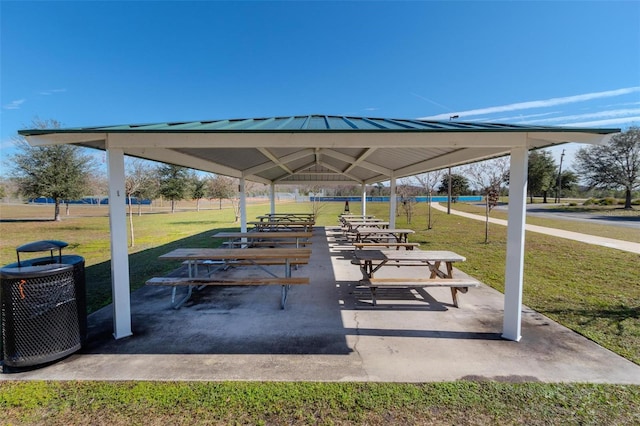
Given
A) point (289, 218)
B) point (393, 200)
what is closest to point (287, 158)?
point (393, 200)

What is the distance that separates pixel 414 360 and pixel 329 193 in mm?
55577

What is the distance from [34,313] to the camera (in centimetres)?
320

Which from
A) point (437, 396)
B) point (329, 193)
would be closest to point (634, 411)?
point (437, 396)

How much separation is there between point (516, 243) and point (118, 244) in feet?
17.2

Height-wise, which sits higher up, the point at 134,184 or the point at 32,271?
the point at 134,184

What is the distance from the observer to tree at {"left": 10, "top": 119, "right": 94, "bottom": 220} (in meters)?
20.3

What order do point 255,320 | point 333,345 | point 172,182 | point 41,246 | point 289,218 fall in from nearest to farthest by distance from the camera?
point 41,246 → point 333,345 → point 255,320 → point 289,218 → point 172,182

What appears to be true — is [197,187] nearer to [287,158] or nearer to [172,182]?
[172,182]

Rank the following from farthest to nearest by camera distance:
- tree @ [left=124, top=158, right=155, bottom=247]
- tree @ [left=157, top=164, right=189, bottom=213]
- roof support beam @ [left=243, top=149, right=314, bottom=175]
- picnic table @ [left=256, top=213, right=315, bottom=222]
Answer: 1. tree @ [left=157, top=164, right=189, bottom=213]
2. picnic table @ [left=256, top=213, right=315, bottom=222]
3. tree @ [left=124, top=158, right=155, bottom=247]
4. roof support beam @ [left=243, top=149, right=314, bottom=175]

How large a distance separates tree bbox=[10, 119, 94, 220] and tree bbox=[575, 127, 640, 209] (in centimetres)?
4605

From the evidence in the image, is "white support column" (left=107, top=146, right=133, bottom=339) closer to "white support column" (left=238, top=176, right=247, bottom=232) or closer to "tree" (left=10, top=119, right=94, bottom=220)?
"white support column" (left=238, top=176, right=247, bottom=232)

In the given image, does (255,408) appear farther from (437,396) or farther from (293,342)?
(437,396)

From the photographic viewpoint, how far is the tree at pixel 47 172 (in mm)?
20281

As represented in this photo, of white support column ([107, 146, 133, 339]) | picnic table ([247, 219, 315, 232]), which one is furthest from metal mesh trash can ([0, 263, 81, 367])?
picnic table ([247, 219, 315, 232])
